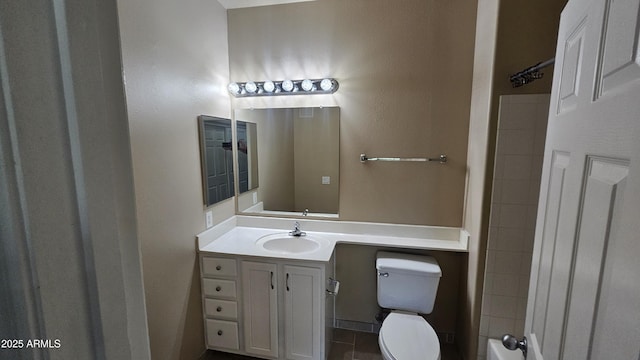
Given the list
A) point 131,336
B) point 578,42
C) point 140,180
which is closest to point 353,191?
point 140,180

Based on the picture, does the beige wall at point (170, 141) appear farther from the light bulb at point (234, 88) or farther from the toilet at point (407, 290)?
the toilet at point (407, 290)

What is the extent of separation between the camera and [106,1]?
34 centimetres

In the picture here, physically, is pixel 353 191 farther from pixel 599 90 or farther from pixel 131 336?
pixel 131 336

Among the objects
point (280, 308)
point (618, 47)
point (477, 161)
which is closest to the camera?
point (618, 47)

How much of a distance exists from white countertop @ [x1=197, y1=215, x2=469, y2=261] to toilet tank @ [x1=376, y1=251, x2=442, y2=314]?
0.12 m

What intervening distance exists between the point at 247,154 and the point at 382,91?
1220 mm

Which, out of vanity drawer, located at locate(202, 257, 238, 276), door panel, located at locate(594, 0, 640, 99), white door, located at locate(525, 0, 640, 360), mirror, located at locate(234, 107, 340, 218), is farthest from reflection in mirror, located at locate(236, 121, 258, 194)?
door panel, located at locate(594, 0, 640, 99)

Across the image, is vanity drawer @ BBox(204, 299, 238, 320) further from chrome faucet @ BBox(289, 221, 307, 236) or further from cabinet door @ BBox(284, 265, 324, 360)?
chrome faucet @ BBox(289, 221, 307, 236)

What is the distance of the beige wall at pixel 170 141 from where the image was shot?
1.38 m

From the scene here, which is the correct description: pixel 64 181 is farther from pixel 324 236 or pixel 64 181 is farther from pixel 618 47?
pixel 324 236

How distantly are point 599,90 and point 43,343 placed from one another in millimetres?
973

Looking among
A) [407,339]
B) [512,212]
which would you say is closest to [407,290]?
[407,339]

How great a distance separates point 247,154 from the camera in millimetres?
2348

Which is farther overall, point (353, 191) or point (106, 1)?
point (353, 191)
